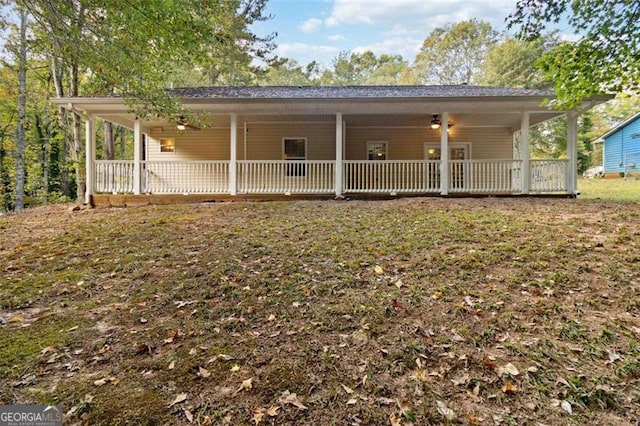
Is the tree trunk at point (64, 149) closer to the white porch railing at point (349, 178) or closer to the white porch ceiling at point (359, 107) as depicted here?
the white porch ceiling at point (359, 107)

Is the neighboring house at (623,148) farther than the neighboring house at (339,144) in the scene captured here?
Yes

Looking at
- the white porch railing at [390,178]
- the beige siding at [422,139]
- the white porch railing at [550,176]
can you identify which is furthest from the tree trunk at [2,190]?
the white porch railing at [550,176]

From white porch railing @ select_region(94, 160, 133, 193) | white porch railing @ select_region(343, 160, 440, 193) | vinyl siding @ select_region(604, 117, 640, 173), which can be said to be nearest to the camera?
white porch railing @ select_region(94, 160, 133, 193)

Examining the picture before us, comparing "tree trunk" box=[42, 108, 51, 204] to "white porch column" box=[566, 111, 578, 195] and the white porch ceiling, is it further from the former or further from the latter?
"white porch column" box=[566, 111, 578, 195]

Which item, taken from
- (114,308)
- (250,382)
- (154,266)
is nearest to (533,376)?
(250,382)

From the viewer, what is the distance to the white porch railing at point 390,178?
10.3 m

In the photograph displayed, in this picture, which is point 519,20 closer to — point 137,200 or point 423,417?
point 423,417

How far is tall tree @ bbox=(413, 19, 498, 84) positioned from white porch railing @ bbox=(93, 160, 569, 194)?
75.6 ft

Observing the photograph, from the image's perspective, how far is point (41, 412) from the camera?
6.87 ft

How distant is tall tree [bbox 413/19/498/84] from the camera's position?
30.2 meters

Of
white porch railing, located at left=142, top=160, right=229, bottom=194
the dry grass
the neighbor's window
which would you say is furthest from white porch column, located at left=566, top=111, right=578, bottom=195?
the neighbor's window

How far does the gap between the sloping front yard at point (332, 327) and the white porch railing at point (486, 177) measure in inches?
183

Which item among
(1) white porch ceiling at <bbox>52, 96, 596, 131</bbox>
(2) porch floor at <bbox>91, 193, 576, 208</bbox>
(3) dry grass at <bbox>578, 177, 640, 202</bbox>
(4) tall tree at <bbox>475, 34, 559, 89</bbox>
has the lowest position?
(2) porch floor at <bbox>91, 193, 576, 208</bbox>

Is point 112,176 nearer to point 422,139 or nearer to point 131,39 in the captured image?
point 131,39
